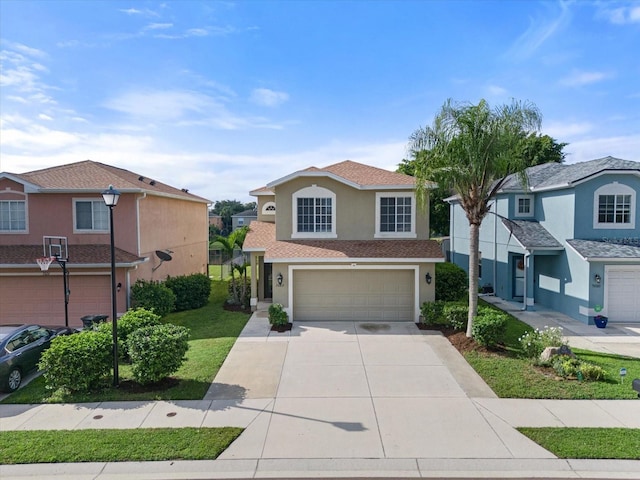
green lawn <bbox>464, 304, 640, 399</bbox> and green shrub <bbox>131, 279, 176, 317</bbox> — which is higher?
green shrub <bbox>131, 279, 176, 317</bbox>

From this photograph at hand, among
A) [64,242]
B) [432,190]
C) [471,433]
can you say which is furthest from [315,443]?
[64,242]

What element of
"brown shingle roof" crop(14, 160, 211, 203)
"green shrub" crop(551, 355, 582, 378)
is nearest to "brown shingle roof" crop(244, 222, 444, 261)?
"green shrub" crop(551, 355, 582, 378)

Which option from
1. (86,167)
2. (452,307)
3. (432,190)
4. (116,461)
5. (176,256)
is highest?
(86,167)

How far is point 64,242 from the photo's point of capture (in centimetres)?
1580

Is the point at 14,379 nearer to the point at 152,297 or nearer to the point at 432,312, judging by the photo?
the point at 152,297

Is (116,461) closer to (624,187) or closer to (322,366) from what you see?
(322,366)

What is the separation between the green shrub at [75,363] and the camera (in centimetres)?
845

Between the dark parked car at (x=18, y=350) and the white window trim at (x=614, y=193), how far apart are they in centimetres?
2008

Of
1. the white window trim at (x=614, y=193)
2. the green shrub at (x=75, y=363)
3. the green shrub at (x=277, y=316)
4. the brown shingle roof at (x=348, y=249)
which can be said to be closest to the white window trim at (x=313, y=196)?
the brown shingle roof at (x=348, y=249)

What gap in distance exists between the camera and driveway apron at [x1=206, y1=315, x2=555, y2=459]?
21.6ft

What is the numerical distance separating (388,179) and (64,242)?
13744 mm

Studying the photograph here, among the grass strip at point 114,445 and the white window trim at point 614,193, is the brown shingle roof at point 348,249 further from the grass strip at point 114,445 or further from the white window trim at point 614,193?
the grass strip at point 114,445

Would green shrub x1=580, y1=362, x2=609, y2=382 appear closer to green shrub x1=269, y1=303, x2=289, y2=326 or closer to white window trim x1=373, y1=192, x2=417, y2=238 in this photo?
white window trim x1=373, y1=192, x2=417, y2=238

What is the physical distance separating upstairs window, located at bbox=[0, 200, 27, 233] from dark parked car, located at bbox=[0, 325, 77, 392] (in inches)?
300
